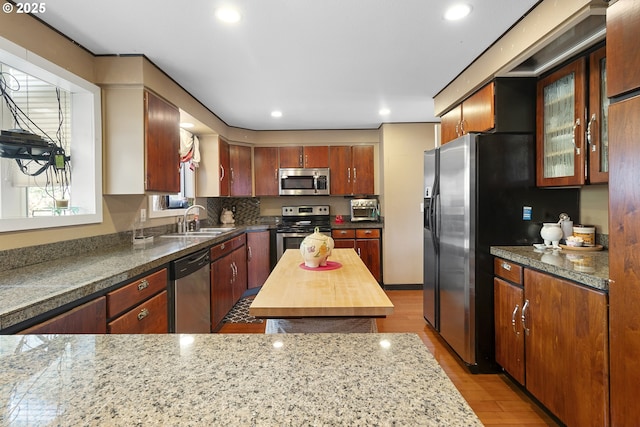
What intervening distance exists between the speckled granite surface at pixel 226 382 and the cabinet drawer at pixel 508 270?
5.26ft

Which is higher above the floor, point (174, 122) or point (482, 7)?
point (482, 7)

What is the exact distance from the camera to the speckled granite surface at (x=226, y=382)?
46 centimetres

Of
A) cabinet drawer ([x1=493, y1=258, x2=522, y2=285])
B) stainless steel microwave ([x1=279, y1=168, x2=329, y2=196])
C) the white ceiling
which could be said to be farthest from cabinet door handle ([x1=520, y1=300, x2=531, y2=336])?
stainless steel microwave ([x1=279, y1=168, x2=329, y2=196])

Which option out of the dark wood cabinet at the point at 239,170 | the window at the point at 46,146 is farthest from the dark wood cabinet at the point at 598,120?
the dark wood cabinet at the point at 239,170

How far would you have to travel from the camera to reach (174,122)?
286 centimetres

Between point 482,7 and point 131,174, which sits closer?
point 482,7

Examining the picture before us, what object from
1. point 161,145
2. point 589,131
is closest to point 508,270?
point 589,131

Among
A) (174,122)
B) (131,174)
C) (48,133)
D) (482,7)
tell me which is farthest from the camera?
(174,122)

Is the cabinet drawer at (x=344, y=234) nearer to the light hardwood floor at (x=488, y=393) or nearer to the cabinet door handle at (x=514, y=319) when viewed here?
the light hardwood floor at (x=488, y=393)

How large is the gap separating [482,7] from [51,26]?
2.55 m

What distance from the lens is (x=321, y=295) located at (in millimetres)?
1349

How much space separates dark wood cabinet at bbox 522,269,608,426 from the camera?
1.40 metres

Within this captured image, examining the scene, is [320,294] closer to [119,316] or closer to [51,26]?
[119,316]

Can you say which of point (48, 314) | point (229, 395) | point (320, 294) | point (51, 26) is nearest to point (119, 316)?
point (48, 314)
